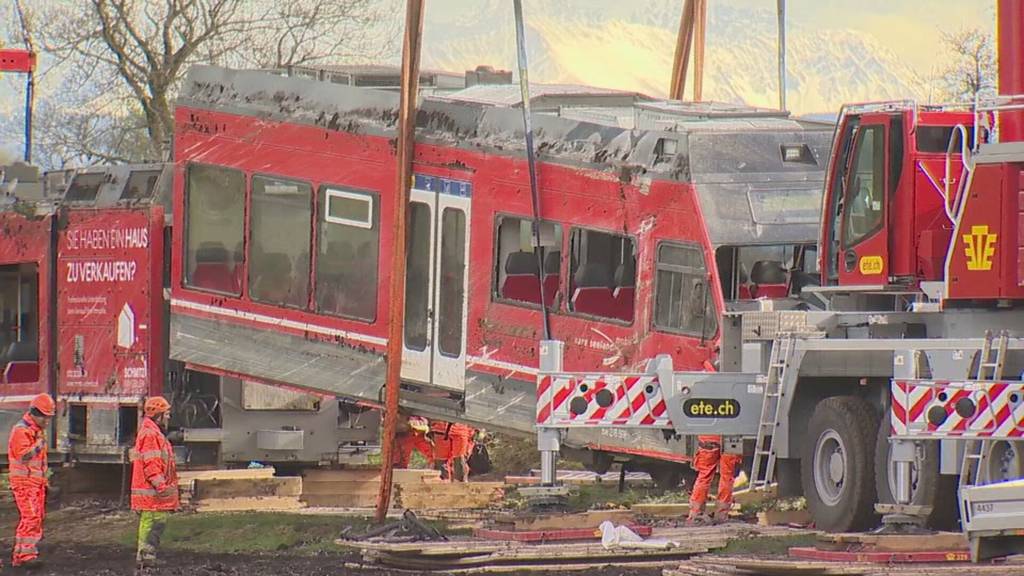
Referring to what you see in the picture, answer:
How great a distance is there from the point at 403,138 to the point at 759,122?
3.19 m

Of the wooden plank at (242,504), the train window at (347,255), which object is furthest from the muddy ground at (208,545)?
the train window at (347,255)

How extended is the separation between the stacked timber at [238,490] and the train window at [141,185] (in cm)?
309

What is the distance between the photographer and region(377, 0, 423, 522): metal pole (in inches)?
725

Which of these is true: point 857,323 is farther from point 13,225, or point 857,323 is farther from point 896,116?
point 13,225

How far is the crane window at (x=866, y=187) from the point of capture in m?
16.6

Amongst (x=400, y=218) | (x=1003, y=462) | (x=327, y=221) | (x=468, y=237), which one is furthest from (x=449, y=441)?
(x=1003, y=462)

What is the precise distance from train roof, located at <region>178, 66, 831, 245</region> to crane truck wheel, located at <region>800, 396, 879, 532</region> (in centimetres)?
197

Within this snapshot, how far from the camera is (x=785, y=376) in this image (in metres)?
16.3

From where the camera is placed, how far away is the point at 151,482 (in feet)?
50.6

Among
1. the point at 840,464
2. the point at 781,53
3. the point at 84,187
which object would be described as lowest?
the point at 840,464

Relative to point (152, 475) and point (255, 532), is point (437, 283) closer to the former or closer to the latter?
point (255, 532)

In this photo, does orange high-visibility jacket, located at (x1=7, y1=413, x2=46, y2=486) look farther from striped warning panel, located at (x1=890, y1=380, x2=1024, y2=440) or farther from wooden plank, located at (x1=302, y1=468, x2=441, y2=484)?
striped warning panel, located at (x1=890, y1=380, x2=1024, y2=440)

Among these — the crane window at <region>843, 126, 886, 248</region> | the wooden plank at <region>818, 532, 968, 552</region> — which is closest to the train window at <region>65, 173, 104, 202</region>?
the crane window at <region>843, 126, 886, 248</region>

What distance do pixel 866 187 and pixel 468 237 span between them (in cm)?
399
